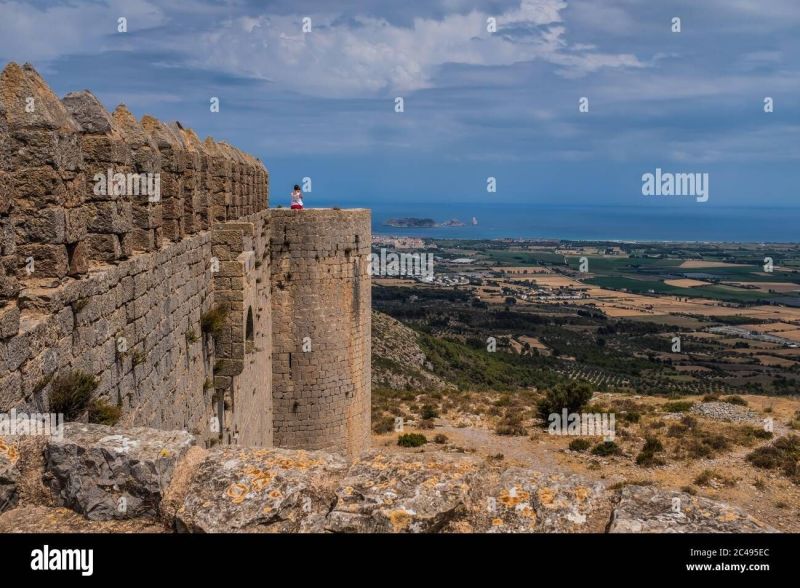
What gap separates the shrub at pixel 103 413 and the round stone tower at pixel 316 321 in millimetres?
7455

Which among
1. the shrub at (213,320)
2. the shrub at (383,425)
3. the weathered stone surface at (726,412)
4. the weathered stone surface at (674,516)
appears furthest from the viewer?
the weathered stone surface at (726,412)

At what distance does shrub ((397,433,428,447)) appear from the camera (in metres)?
17.5

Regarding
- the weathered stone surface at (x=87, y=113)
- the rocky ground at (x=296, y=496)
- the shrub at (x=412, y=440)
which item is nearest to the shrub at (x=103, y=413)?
the rocky ground at (x=296, y=496)

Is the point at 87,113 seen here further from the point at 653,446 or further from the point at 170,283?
the point at 653,446

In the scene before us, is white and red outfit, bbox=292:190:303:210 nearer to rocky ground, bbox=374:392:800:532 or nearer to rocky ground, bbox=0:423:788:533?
rocky ground, bbox=374:392:800:532

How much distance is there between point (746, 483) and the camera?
1408 centimetres

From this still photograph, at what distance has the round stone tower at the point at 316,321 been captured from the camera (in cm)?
1260

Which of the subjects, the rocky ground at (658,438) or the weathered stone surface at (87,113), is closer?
the weathered stone surface at (87,113)

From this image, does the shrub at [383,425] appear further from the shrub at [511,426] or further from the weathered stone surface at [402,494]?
the weathered stone surface at [402,494]

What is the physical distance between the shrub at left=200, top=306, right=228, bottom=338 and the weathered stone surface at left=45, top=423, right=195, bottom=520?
207 inches

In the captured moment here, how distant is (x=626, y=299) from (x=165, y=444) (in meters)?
87.9
